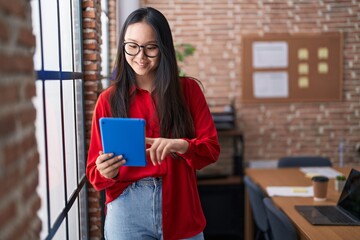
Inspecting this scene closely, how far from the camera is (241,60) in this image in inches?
199

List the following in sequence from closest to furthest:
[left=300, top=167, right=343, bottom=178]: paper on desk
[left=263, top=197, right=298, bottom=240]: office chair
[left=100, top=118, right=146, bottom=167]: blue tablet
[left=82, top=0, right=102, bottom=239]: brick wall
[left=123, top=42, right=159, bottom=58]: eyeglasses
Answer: [left=100, top=118, right=146, bottom=167]: blue tablet
[left=123, top=42, right=159, bottom=58]: eyeglasses
[left=263, top=197, right=298, bottom=240]: office chair
[left=82, top=0, right=102, bottom=239]: brick wall
[left=300, top=167, right=343, bottom=178]: paper on desk

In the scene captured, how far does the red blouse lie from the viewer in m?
1.74


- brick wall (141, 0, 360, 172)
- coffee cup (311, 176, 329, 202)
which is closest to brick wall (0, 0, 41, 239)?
coffee cup (311, 176, 329, 202)

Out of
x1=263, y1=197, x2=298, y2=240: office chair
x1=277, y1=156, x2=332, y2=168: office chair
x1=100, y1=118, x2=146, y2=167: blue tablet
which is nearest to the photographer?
x1=100, y1=118, x2=146, y2=167: blue tablet

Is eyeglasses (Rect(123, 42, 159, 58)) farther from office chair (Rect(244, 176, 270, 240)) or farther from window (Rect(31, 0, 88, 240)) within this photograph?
office chair (Rect(244, 176, 270, 240))

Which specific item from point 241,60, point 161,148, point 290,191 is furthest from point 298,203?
point 241,60

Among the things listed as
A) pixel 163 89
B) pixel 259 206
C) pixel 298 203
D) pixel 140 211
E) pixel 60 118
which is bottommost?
pixel 259 206

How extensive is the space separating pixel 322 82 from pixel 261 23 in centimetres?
96

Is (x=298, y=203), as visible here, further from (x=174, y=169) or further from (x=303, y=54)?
(x=303, y=54)

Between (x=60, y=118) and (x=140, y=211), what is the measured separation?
58cm

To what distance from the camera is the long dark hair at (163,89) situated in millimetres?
1759

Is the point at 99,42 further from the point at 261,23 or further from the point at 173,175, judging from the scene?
the point at 261,23

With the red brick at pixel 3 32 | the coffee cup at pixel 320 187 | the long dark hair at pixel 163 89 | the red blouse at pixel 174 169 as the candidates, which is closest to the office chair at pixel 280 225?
the coffee cup at pixel 320 187

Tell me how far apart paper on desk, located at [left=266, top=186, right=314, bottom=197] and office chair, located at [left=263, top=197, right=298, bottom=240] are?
480mm
